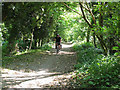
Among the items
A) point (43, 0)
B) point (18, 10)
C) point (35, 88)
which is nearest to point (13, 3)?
point (18, 10)

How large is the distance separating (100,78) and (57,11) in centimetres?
566

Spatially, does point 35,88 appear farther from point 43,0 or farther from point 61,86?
point 43,0

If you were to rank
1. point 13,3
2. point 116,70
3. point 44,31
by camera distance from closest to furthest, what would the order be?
point 116,70
point 13,3
point 44,31

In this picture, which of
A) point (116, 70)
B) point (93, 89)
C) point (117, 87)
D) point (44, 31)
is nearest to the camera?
point (117, 87)

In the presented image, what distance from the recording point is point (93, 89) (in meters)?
4.03

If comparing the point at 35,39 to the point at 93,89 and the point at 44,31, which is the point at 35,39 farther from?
the point at 93,89

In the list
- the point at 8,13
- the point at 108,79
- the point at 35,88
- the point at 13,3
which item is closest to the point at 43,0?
the point at 13,3

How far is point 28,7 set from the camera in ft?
34.9

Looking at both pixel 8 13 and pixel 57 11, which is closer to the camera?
pixel 57 11

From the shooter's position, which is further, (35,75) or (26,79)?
(35,75)

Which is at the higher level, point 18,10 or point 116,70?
point 18,10

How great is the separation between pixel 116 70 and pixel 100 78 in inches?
25.4

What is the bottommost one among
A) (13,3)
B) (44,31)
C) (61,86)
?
(61,86)

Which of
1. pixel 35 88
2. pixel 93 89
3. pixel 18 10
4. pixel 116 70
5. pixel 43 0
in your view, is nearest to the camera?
pixel 93 89
